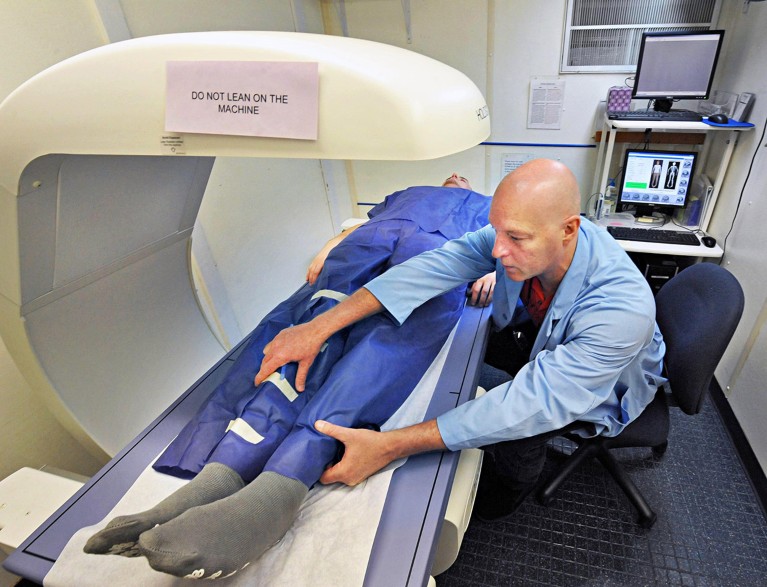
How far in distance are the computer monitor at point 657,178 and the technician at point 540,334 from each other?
1347mm

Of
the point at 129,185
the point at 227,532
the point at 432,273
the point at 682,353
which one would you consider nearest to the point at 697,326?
the point at 682,353

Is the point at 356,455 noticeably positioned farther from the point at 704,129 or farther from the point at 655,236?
the point at 704,129

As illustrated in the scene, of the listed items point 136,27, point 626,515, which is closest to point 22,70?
Result: point 136,27

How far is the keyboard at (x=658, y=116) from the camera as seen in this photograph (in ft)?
6.15

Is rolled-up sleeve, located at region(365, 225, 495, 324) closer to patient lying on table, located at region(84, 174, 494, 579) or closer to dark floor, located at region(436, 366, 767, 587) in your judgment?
patient lying on table, located at region(84, 174, 494, 579)

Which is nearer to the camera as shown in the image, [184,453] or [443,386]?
[184,453]

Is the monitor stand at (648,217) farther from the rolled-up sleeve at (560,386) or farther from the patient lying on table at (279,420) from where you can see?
the rolled-up sleeve at (560,386)

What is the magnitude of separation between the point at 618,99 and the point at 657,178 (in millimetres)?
454

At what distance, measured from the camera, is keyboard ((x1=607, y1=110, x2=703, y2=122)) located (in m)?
1.87

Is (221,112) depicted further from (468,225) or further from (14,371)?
(468,225)

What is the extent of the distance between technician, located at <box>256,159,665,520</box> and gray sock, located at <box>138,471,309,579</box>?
13 cm

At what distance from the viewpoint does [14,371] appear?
3.64 ft

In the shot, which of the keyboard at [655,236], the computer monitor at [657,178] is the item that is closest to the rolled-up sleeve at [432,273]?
the keyboard at [655,236]

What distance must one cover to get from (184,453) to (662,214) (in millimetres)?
2515
